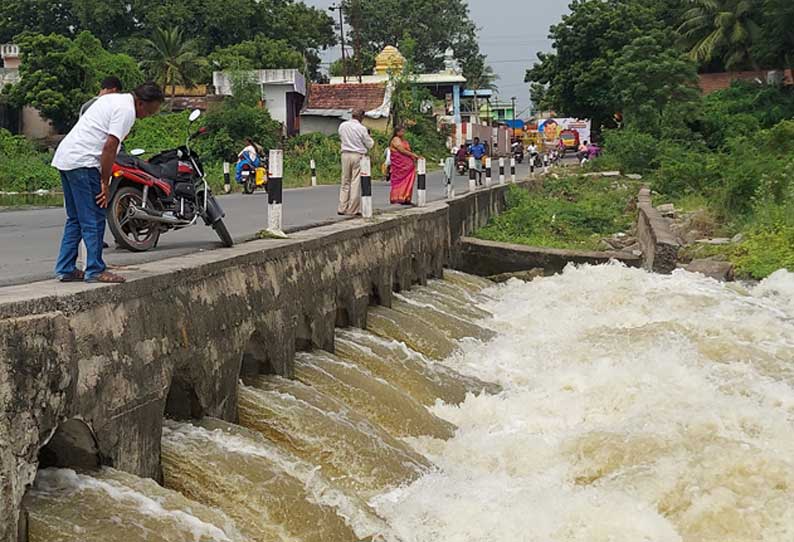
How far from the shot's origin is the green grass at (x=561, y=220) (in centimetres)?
1892

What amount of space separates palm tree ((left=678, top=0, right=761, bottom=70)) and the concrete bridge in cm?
4340

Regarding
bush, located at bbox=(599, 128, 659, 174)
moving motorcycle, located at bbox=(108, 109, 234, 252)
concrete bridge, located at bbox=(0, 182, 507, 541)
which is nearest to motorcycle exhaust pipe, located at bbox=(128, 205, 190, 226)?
moving motorcycle, located at bbox=(108, 109, 234, 252)

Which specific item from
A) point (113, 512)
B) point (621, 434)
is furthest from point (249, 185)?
point (113, 512)

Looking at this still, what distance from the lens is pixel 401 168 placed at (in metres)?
16.1

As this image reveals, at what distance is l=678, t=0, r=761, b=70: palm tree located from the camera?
158ft

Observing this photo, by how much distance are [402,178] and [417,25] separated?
2581 inches

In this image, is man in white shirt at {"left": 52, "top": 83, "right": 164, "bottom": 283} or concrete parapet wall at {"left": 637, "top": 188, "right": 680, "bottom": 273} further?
concrete parapet wall at {"left": 637, "top": 188, "right": 680, "bottom": 273}

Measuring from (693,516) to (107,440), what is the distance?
126 inches

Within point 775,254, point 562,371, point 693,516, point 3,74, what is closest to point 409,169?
point 775,254

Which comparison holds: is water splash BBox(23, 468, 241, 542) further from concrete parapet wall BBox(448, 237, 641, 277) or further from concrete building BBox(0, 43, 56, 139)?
concrete building BBox(0, 43, 56, 139)

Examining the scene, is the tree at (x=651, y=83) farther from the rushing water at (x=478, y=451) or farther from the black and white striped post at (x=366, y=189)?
the rushing water at (x=478, y=451)

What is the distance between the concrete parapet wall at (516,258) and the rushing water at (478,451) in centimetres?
511

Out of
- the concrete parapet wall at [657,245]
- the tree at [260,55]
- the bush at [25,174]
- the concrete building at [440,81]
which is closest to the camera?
the concrete parapet wall at [657,245]

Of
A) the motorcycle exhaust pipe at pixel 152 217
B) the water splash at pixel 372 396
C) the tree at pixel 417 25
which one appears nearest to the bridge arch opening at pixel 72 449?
the water splash at pixel 372 396
